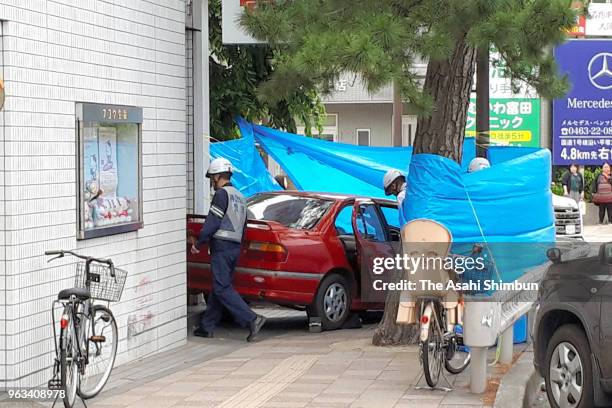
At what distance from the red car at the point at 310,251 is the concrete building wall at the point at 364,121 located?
96.6 ft

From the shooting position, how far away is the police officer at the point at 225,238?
1198 centimetres

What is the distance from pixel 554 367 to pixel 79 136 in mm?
4029

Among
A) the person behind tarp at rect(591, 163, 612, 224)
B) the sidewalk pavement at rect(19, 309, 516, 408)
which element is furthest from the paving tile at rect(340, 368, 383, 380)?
the person behind tarp at rect(591, 163, 612, 224)

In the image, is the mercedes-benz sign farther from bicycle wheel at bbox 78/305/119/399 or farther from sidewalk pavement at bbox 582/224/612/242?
bicycle wheel at bbox 78/305/119/399

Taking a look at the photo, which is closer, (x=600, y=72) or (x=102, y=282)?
(x=102, y=282)

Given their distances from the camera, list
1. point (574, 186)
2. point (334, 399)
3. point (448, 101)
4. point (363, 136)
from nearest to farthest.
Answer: point (334, 399) < point (448, 101) < point (574, 186) < point (363, 136)

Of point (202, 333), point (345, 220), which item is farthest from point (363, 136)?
point (202, 333)

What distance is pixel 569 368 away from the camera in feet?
27.0

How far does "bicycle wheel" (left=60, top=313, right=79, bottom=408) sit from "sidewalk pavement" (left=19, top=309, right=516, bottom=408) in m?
0.47

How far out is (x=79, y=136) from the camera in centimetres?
934

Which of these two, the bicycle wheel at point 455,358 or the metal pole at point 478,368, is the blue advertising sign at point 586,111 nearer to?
the bicycle wheel at point 455,358

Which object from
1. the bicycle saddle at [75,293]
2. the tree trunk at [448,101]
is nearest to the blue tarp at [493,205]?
the tree trunk at [448,101]

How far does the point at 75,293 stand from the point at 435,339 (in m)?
2.74

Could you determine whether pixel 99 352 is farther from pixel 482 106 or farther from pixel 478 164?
pixel 482 106
